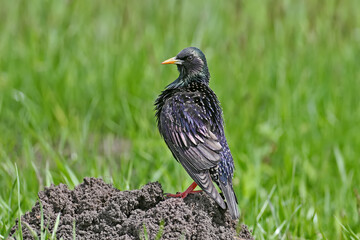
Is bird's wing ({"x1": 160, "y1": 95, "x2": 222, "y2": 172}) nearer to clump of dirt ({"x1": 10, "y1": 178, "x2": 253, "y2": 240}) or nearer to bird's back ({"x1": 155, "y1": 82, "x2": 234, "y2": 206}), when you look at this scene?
bird's back ({"x1": 155, "y1": 82, "x2": 234, "y2": 206})

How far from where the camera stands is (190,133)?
370 cm

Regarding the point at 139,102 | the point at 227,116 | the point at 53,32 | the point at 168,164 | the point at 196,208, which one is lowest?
the point at 196,208

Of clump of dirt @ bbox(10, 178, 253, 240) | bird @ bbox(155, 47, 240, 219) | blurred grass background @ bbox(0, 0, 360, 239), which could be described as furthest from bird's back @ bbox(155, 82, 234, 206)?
blurred grass background @ bbox(0, 0, 360, 239)

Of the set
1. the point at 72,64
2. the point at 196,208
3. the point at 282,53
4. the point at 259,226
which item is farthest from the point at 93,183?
the point at 282,53

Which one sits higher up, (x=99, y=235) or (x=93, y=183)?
(x=93, y=183)

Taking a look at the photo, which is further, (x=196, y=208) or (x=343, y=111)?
(x=343, y=111)

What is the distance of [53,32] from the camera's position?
25.0 ft

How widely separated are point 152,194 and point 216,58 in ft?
13.3

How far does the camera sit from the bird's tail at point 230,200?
3.45 metres

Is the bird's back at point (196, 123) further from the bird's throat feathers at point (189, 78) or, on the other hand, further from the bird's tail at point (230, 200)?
the bird's throat feathers at point (189, 78)

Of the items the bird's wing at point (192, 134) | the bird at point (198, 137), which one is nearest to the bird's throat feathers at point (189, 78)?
the bird at point (198, 137)

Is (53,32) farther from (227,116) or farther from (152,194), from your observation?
(152,194)

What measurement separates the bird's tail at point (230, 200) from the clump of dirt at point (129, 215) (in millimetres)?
92

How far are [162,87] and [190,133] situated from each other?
309cm
